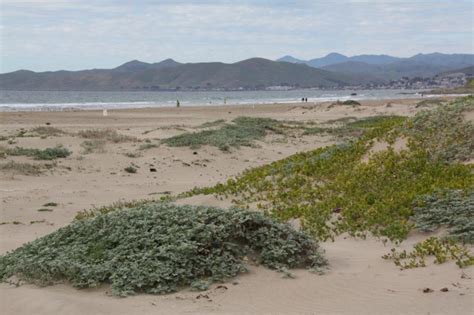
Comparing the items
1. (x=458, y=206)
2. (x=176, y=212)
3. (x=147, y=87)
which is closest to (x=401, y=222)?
(x=458, y=206)

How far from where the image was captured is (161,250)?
5.93 m

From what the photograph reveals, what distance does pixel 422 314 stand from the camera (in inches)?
198

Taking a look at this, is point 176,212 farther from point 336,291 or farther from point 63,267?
point 336,291

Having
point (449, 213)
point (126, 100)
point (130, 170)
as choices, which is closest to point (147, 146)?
point (130, 170)

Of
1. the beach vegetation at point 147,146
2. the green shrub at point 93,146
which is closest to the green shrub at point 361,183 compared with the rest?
the green shrub at point 93,146

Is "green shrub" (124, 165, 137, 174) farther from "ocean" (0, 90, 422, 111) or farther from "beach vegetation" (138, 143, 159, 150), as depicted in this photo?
"ocean" (0, 90, 422, 111)

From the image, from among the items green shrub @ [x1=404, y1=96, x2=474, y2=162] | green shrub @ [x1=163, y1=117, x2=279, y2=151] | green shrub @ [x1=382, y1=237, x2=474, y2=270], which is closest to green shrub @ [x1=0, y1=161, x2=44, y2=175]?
green shrub @ [x1=163, y1=117, x2=279, y2=151]

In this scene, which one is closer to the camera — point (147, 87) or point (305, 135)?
point (305, 135)

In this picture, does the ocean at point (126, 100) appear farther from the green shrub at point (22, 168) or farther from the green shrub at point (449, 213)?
the green shrub at point (449, 213)

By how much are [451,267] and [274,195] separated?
4085mm

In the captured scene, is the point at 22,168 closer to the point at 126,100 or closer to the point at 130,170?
the point at 130,170

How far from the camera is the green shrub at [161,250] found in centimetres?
573

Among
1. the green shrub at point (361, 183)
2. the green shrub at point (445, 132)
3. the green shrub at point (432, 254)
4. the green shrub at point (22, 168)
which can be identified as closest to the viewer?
the green shrub at point (432, 254)

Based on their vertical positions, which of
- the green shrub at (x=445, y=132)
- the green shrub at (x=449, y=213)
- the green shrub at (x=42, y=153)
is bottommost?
the green shrub at (x=42, y=153)
